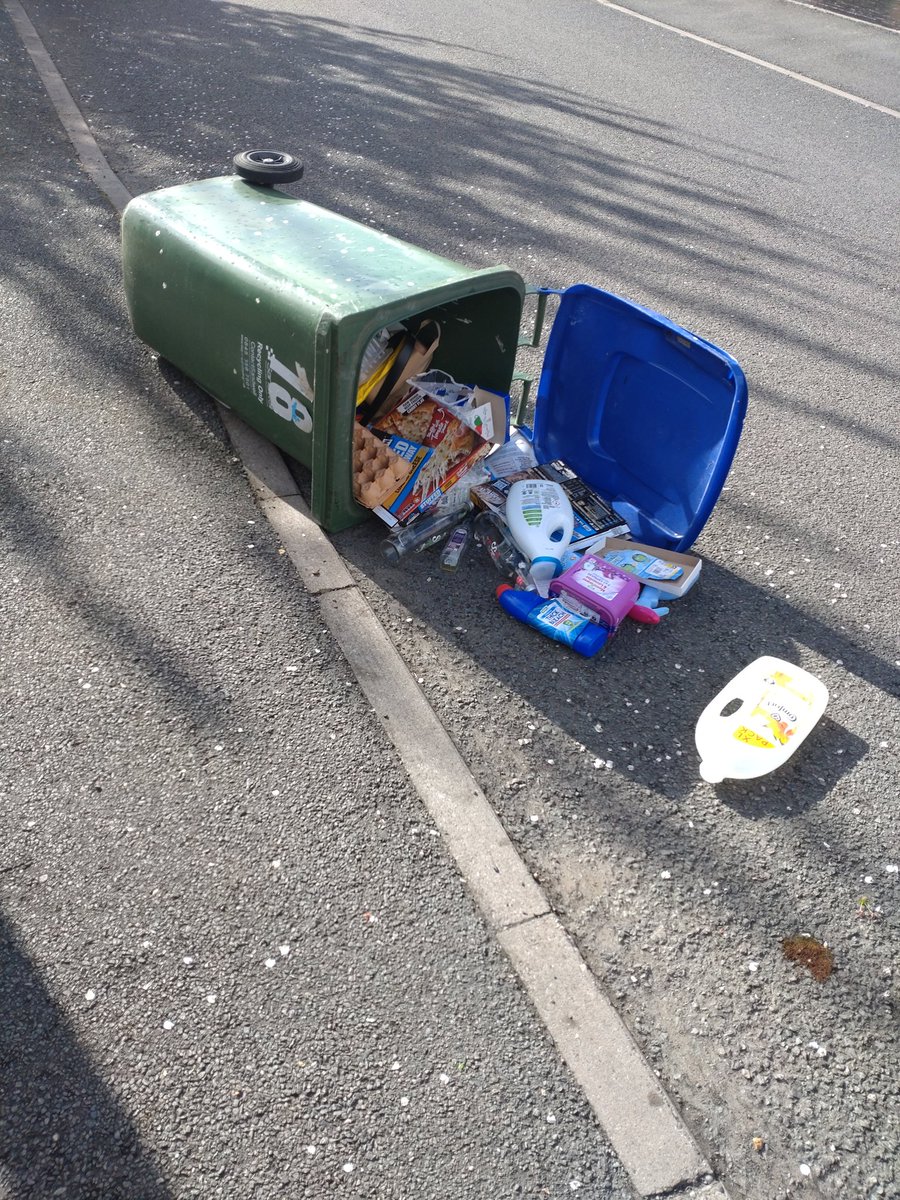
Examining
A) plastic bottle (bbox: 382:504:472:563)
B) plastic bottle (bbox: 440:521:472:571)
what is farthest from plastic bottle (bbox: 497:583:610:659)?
plastic bottle (bbox: 382:504:472:563)

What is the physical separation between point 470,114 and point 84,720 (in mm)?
6963

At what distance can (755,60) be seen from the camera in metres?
10.5

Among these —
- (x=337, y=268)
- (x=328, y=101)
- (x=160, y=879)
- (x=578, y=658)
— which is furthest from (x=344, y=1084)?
(x=328, y=101)

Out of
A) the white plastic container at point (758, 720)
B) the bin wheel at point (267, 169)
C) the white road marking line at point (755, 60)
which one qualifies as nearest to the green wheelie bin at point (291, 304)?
the bin wheel at point (267, 169)

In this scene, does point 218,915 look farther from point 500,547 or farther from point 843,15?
point 843,15

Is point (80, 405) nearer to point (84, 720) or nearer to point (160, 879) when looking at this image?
point (84, 720)

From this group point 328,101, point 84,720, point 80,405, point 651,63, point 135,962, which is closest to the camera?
point 135,962

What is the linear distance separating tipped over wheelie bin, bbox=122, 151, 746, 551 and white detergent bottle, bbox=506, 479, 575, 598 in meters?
0.30

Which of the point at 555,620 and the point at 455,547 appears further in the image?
the point at 455,547

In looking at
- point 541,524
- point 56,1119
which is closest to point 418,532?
point 541,524

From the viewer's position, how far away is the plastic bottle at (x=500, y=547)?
3.39 m

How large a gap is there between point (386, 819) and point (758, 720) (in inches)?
44.5

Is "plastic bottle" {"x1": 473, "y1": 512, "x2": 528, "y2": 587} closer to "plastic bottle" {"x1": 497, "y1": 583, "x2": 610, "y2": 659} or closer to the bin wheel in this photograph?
"plastic bottle" {"x1": 497, "y1": 583, "x2": 610, "y2": 659}

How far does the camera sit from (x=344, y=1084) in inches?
79.7
